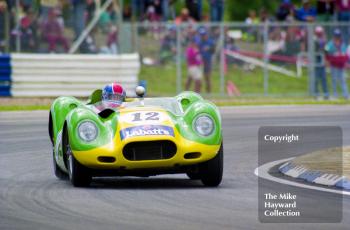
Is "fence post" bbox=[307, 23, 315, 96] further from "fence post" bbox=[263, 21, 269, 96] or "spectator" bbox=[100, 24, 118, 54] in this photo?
"spectator" bbox=[100, 24, 118, 54]

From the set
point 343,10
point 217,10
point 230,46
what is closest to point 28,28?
point 230,46

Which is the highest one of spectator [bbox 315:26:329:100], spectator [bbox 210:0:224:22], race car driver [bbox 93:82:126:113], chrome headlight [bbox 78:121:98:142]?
race car driver [bbox 93:82:126:113]

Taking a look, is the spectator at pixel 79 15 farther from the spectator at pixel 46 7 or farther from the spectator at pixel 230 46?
the spectator at pixel 230 46

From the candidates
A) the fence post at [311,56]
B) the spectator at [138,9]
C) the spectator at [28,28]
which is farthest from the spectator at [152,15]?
the spectator at [28,28]

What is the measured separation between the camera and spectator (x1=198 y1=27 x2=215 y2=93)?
85.2 ft

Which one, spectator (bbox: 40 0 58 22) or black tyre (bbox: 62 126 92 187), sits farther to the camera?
spectator (bbox: 40 0 58 22)

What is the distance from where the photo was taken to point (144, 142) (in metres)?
10.9

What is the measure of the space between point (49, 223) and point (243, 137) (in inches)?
358

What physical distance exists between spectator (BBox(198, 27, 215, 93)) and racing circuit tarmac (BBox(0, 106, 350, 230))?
32.2ft

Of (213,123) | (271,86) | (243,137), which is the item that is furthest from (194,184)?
(271,86)

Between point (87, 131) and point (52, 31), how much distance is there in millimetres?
13920

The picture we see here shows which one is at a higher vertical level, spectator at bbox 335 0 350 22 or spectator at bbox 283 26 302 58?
spectator at bbox 335 0 350 22

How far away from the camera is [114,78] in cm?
2494

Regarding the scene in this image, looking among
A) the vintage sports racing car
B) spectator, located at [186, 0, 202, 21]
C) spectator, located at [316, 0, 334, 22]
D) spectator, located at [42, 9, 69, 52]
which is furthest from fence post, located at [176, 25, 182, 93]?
the vintage sports racing car
